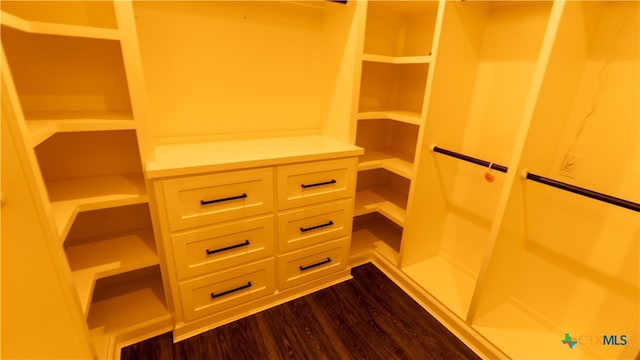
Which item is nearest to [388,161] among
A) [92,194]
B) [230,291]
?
[230,291]

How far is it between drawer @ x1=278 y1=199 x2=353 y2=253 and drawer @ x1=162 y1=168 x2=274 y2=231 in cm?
17

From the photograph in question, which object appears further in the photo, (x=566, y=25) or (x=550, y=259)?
(x=550, y=259)

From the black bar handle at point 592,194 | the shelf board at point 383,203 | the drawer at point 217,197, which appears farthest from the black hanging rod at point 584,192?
the drawer at point 217,197

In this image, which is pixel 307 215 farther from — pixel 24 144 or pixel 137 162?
pixel 24 144

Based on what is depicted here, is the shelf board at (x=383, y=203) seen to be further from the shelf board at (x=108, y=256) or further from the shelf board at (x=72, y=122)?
the shelf board at (x=72, y=122)

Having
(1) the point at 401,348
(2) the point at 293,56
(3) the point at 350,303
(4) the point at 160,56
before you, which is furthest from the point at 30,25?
(1) the point at 401,348

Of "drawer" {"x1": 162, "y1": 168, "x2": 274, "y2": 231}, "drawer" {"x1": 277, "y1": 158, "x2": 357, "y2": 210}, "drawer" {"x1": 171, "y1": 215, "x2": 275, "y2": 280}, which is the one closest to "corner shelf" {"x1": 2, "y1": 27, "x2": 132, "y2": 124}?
"drawer" {"x1": 162, "y1": 168, "x2": 274, "y2": 231}

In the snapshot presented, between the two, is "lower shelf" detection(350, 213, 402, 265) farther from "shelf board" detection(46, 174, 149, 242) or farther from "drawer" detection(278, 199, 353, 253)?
"shelf board" detection(46, 174, 149, 242)

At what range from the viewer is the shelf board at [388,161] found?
1.87 meters

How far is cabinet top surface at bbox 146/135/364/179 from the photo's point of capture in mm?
1254

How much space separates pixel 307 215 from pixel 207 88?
0.90 metres

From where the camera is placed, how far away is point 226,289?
1.56 m

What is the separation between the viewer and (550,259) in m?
1.56

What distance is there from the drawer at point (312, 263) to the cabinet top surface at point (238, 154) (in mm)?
593
